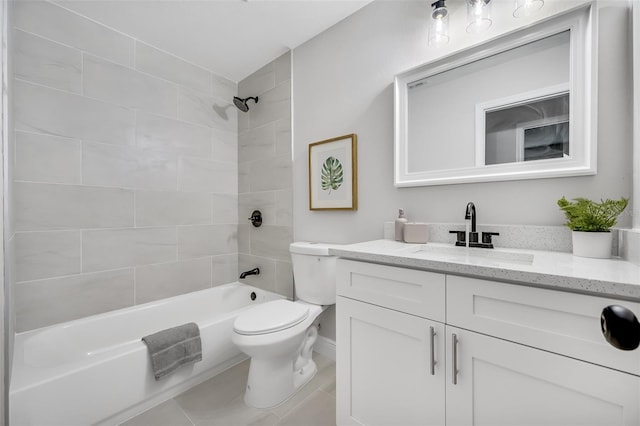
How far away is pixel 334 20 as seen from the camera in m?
1.87

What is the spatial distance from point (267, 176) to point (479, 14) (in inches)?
69.4

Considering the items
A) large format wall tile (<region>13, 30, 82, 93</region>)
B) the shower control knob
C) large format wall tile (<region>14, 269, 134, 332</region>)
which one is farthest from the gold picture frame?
large format wall tile (<region>13, 30, 82, 93</region>)

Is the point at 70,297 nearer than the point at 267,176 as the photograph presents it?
Yes

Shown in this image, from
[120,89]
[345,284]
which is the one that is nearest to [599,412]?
[345,284]

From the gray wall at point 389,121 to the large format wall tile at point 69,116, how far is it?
4.11ft

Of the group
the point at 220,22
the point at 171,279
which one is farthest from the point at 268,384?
the point at 220,22

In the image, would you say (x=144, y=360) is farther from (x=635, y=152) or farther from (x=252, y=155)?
(x=635, y=152)

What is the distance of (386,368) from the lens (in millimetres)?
1058

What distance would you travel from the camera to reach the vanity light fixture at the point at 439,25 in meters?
1.36

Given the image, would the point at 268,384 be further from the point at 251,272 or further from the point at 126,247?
the point at 126,247

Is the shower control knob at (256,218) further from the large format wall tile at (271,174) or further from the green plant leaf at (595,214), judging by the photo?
the green plant leaf at (595,214)

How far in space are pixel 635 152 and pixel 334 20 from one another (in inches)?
70.3

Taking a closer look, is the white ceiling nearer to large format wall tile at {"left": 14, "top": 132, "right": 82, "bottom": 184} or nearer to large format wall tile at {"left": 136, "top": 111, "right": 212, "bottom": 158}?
large format wall tile at {"left": 136, "top": 111, "right": 212, "bottom": 158}

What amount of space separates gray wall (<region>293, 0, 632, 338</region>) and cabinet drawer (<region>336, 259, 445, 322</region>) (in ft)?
1.92
